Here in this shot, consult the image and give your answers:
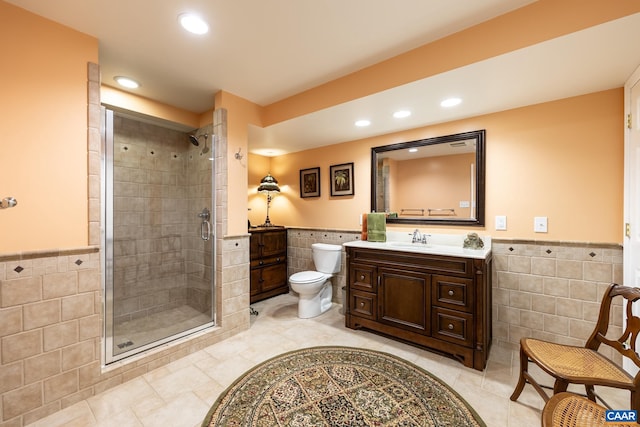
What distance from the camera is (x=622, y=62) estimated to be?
163cm

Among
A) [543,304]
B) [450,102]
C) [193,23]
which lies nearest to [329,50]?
[193,23]

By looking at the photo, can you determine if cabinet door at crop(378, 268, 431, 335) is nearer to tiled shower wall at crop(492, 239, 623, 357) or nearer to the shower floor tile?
tiled shower wall at crop(492, 239, 623, 357)

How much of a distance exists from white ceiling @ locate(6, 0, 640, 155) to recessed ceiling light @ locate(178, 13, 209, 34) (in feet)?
0.15

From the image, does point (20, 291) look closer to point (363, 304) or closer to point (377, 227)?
point (363, 304)

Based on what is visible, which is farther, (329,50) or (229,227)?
(229,227)

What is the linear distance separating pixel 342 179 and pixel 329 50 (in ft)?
5.72

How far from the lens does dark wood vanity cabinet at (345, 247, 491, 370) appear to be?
6.71 feet

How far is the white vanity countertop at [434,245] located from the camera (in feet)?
7.22

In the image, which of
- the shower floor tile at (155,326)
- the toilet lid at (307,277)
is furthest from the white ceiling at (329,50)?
the shower floor tile at (155,326)

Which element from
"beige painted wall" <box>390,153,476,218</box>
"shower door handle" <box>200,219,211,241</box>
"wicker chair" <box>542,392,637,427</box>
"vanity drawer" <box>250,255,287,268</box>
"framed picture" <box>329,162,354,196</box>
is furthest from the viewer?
"vanity drawer" <box>250,255,287,268</box>

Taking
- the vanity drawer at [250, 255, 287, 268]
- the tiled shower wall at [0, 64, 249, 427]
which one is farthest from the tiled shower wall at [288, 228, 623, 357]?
the tiled shower wall at [0, 64, 249, 427]

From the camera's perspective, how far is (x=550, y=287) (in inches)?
86.0

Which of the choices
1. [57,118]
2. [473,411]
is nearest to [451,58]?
[473,411]

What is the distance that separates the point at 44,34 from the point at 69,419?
2369 millimetres
